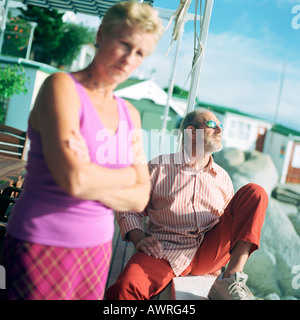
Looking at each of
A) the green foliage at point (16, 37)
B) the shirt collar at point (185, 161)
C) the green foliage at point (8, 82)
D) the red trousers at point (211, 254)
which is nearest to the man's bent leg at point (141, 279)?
the red trousers at point (211, 254)

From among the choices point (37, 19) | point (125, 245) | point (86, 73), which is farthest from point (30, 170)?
point (37, 19)

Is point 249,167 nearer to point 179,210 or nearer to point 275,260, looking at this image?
point 275,260

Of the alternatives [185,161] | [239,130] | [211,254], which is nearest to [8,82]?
[185,161]

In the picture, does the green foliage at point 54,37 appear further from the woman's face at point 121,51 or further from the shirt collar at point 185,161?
the woman's face at point 121,51

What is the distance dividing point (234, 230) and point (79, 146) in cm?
124

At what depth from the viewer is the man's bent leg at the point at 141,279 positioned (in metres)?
1.82

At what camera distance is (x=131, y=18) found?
994 millimetres

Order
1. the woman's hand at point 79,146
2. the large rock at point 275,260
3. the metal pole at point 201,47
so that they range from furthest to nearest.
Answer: the large rock at point 275,260, the metal pole at point 201,47, the woman's hand at point 79,146

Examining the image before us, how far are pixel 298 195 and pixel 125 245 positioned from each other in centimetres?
2600

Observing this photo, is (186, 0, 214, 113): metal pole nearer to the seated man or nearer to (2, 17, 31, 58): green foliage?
the seated man

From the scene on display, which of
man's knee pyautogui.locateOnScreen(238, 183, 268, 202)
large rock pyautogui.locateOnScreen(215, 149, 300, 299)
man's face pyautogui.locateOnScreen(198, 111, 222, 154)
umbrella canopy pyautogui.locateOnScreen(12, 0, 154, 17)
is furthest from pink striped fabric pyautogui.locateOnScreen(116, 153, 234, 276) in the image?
large rock pyautogui.locateOnScreen(215, 149, 300, 299)

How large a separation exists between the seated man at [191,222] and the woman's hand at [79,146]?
3.62 ft

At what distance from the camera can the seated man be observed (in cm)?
186
